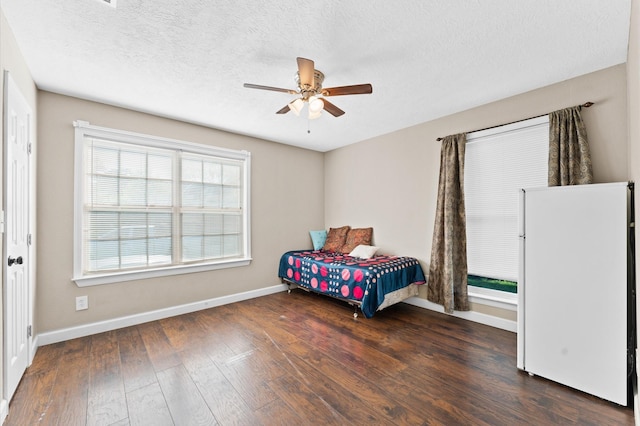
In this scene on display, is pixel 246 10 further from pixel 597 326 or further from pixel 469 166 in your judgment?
pixel 597 326

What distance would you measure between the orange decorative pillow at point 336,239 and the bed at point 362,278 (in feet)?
1.42

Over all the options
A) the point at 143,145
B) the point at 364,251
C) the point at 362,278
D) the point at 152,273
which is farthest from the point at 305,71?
the point at 152,273

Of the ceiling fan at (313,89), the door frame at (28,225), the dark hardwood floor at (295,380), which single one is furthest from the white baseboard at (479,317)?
the door frame at (28,225)

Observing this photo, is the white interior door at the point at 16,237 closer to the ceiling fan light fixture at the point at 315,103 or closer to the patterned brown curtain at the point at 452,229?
the ceiling fan light fixture at the point at 315,103

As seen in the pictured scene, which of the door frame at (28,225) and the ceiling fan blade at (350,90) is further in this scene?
the ceiling fan blade at (350,90)

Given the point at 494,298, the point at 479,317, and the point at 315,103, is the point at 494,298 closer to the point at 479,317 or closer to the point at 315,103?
the point at 479,317

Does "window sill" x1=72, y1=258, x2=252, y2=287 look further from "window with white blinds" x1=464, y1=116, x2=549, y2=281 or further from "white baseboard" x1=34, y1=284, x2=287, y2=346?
"window with white blinds" x1=464, y1=116, x2=549, y2=281

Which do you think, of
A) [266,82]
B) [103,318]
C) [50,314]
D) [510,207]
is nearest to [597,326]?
[510,207]

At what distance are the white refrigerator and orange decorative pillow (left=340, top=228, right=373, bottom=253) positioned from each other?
2313 mm

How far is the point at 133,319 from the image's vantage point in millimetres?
3092

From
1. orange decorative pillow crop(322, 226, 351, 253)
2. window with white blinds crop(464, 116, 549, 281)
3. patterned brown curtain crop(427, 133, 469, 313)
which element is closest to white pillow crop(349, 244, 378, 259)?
orange decorative pillow crop(322, 226, 351, 253)

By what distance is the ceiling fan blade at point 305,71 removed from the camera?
191 cm

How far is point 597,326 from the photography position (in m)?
1.82

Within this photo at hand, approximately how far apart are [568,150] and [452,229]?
128 cm
